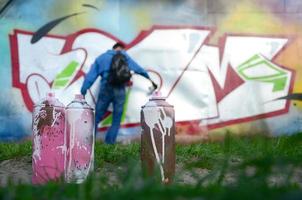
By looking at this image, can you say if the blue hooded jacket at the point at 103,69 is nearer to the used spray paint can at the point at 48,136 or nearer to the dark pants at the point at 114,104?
the dark pants at the point at 114,104

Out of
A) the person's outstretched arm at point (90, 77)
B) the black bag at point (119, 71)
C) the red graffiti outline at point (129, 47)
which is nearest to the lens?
the black bag at point (119, 71)

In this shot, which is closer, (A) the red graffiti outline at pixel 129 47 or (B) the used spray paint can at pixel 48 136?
(B) the used spray paint can at pixel 48 136

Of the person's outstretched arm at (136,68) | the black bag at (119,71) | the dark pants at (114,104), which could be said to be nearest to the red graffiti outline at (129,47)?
the dark pants at (114,104)

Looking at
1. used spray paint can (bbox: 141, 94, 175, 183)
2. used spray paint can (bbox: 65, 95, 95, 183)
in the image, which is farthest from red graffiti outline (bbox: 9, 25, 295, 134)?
used spray paint can (bbox: 141, 94, 175, 183)

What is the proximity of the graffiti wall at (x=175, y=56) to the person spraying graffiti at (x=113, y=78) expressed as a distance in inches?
22.2

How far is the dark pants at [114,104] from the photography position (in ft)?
30.2

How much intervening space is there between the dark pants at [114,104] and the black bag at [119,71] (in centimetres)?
17

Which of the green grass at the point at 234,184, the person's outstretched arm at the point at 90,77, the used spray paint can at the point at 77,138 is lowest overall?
the used spray paint can at the point at 77,138

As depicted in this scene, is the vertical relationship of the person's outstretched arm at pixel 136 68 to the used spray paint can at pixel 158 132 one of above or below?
above

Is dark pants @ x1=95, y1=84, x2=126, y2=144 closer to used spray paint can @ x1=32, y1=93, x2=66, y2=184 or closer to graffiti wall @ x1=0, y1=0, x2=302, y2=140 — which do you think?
graffiti wall @ x1=0, y1=0, x2=302, y2=140

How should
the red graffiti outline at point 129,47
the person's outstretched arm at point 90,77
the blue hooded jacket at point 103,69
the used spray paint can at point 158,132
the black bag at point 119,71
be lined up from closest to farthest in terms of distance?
the used spray paint can at point 158,132
the black bag at point 119,71
the blue hooded jacket at point 103,69
the person's outstretched arm at point 90,77
the red graffiti outline at point 129,47

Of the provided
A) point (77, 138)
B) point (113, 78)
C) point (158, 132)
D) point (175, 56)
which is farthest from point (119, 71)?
point (158, 132)

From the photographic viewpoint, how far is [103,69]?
9.16m

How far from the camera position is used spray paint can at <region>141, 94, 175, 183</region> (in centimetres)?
472
